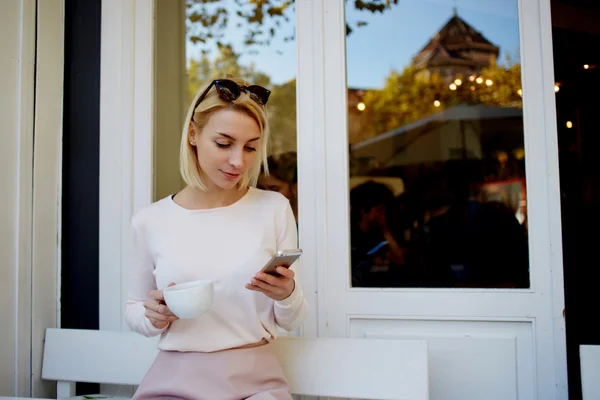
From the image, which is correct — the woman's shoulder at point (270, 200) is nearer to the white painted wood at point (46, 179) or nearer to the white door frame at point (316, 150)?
the white door frame at point (316, 150)

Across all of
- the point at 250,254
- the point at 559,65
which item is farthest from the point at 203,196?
the point at 559,65

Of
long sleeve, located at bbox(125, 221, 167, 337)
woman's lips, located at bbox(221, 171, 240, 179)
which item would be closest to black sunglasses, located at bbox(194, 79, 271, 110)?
woman's lips, located at bbox(221, 171, 240, 179)

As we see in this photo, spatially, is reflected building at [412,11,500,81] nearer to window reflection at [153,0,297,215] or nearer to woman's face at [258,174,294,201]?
window reflection at [153,0,297,215]

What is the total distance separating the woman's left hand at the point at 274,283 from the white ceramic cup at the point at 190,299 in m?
0.11

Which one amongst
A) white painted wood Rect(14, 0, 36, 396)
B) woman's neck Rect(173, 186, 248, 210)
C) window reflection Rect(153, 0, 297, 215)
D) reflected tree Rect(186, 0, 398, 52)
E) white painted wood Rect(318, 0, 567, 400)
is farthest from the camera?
reflected tree Rect(186, 0, 398, 52)

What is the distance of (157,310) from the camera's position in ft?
4.56

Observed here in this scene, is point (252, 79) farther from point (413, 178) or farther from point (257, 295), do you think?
point (257, 295)

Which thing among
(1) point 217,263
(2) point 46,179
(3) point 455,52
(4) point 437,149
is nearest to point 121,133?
(2) point 46,179

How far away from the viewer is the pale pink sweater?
1.48 m

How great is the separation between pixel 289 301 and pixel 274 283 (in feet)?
0.48

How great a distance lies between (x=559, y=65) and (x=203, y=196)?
52.7 inches

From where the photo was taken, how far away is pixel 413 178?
3945 mm

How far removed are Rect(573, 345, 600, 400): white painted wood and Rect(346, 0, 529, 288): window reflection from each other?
1.12 ft

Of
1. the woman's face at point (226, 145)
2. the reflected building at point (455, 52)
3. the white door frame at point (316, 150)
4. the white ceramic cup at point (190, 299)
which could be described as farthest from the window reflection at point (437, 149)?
the white ceramic cup at point (190, 299)
